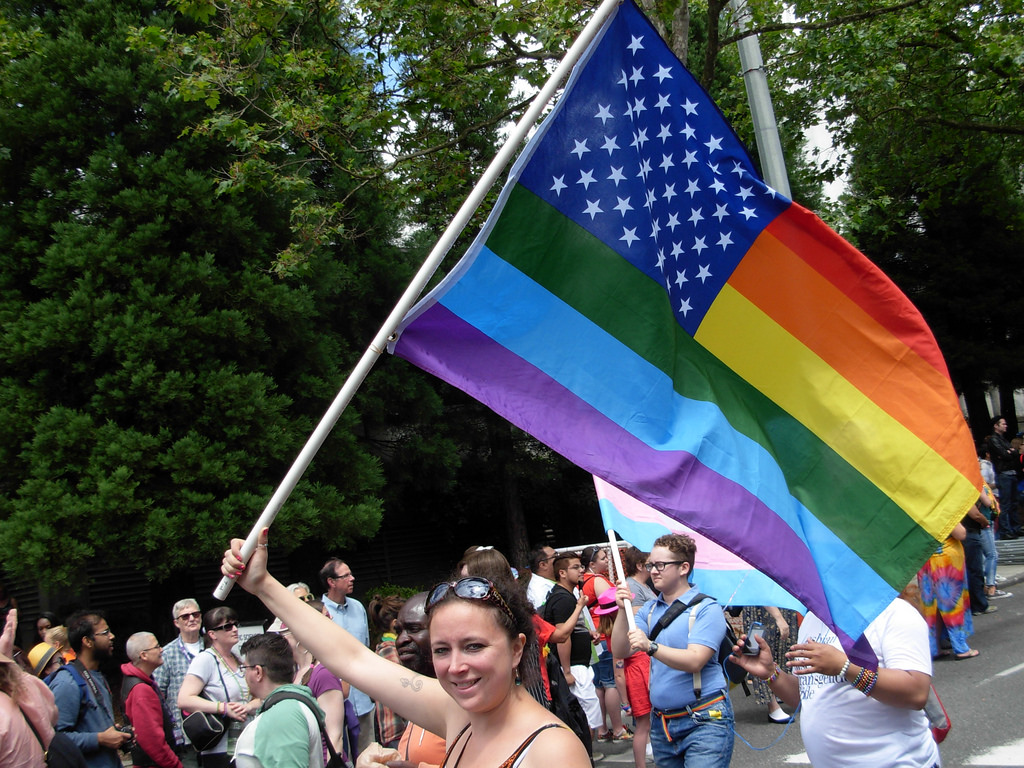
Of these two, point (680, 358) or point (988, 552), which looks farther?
point (988, 552)

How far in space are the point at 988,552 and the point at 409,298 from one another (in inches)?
468

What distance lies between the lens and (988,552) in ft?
42.1

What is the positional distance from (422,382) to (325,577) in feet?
37.2

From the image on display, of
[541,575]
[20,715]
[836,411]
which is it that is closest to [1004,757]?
[541,575]

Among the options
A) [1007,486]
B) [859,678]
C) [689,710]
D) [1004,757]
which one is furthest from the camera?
[1007,486]

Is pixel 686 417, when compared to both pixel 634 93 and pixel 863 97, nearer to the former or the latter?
pixel 634 93

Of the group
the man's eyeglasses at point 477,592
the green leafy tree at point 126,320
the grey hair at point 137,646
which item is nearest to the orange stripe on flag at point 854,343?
the man's eyeglasses at point 477,592

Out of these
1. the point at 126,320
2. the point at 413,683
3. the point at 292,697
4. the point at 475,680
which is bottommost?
the point at 292,697

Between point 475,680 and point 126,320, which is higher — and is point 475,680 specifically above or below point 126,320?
below

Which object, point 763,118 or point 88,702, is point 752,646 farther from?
point 763,118

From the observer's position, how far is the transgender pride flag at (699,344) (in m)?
3.73

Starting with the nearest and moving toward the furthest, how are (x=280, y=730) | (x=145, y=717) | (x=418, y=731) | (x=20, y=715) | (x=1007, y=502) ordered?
(x=418, y=731)
(x=280, y=730)
(x=20, y=715)
(x=145, y=717)
(x=1007, y=502)

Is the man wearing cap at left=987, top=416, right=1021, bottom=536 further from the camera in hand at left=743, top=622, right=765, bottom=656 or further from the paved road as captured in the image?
the camera in hand at left=743, top=622, right=765, bottom=656

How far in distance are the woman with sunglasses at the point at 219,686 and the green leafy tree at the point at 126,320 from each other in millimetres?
6970
